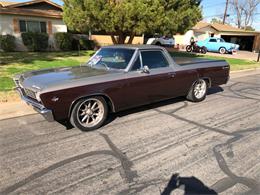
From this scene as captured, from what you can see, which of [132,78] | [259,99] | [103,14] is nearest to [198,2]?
[103,14]

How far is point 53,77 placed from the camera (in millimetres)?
4312

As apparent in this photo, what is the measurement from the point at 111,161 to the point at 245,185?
1.78 meters

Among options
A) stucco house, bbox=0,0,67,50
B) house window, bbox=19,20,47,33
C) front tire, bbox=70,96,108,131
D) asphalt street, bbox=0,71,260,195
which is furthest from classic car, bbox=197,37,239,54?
front tire, bbox=70,96,108,131

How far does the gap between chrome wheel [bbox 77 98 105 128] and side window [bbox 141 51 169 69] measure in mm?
1407

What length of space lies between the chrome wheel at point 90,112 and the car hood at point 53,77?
1.60 feet

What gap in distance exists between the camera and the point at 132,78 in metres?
4.78

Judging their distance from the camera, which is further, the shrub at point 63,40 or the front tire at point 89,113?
the shrub at point 63,40

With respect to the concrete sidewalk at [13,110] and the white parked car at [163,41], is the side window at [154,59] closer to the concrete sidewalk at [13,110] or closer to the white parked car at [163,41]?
the concrete sidewalk at [13,110]

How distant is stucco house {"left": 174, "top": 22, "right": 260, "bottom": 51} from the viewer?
33.1 m

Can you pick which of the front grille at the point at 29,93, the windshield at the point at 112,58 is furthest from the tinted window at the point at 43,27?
the front grille at the point at 29,93

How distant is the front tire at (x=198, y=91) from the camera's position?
6.33 metres

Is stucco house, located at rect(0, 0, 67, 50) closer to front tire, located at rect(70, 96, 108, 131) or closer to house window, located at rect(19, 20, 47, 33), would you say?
house window, located at rect(19, 20, 47, 33)

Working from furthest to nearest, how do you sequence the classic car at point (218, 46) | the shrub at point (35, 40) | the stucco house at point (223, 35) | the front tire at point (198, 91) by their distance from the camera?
the stucco house at point (223, 35), the classic car at point (218, 46), the shrub at point (35, 40), the front tire at point (198, 91)

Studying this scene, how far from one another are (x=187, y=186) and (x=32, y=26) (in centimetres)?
1983
